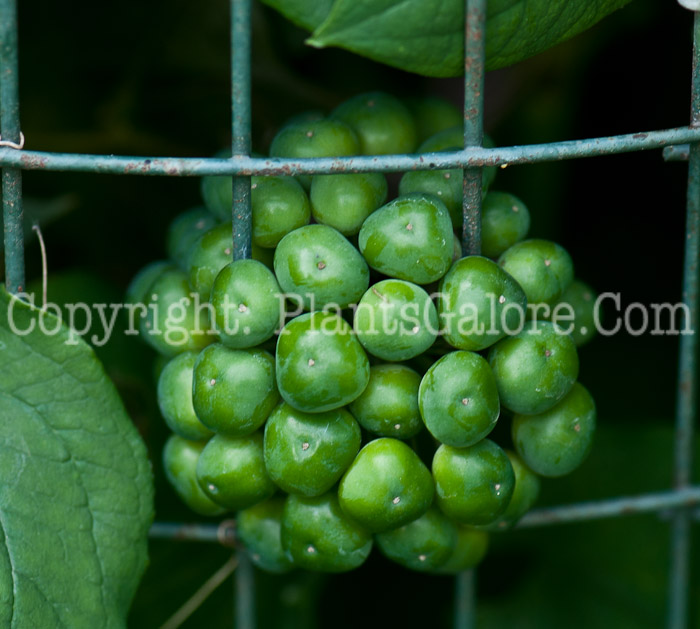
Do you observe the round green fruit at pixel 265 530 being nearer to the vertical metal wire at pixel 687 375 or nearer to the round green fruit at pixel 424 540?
the round green fruit at pixel 424 540

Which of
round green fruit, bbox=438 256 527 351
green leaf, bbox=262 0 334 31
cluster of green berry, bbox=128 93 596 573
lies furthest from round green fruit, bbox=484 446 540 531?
green leaf, bbox=262 0 334 31

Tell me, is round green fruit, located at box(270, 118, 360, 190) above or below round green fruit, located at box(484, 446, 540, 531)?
above

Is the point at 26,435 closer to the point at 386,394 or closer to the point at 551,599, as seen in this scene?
the point at 386,394

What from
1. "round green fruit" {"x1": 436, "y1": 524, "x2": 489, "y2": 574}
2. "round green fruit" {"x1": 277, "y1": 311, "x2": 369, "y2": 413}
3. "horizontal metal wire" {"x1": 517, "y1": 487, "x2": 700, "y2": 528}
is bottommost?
"round green fruit" {"x1": 436, "y1": 524, "x2": 489, "y2": 574}

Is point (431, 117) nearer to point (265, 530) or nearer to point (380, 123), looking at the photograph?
point (380, 123)

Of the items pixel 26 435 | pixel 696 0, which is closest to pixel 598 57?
pixel 696 0

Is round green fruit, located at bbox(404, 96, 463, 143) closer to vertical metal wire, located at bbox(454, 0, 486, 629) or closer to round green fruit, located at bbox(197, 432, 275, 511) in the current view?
vertical metal wire, located at bbox(454, 0, 486, 629)
